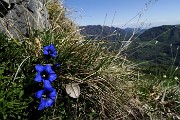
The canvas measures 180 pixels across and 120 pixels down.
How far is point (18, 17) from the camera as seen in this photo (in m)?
5.78

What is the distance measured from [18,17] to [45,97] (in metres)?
2.16

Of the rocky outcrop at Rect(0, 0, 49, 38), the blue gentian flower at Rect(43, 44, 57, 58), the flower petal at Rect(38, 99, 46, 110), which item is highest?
the rocky outcrop at Rect(0, 0, 49, 38)

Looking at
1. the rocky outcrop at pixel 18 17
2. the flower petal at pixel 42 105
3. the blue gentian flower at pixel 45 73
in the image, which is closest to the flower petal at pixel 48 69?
the blue gentian flower at pixel 45 73

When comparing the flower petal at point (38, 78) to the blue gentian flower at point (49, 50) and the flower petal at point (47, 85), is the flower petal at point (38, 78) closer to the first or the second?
the flower petal at point (47, 85)

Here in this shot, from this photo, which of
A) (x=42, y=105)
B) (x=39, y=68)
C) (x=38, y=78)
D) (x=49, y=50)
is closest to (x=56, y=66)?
(x=49, y=50)

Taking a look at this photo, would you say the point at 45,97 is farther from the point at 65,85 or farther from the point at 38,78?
the point at 65,85

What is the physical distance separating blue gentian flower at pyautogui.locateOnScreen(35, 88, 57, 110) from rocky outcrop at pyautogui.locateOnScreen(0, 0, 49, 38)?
52.7 inches

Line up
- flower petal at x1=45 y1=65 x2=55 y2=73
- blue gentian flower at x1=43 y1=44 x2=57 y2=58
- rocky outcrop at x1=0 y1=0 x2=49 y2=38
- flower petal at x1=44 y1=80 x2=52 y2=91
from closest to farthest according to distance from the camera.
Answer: flower petal at x1=44 y1=80 x2=52 y2=91 → flower petal at x1=45 y1=65 x2=55 y2=73 → blue gentian flower at x1=43 y1=44 x2=57 y2=58 → rocky outcrop at x1=0 y1=0 x2=49 y2=38

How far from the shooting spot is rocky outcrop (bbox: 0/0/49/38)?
5.29 m

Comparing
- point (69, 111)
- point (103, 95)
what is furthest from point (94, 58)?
point (69, 111)

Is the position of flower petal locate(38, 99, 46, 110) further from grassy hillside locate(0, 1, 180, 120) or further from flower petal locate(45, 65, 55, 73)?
flower petal locate(45, 65, 55, 73)

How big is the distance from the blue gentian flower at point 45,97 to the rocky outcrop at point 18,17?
52.7 inches

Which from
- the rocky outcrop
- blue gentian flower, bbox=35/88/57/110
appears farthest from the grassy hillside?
the rocky outcrop

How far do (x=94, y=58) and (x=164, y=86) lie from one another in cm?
194
